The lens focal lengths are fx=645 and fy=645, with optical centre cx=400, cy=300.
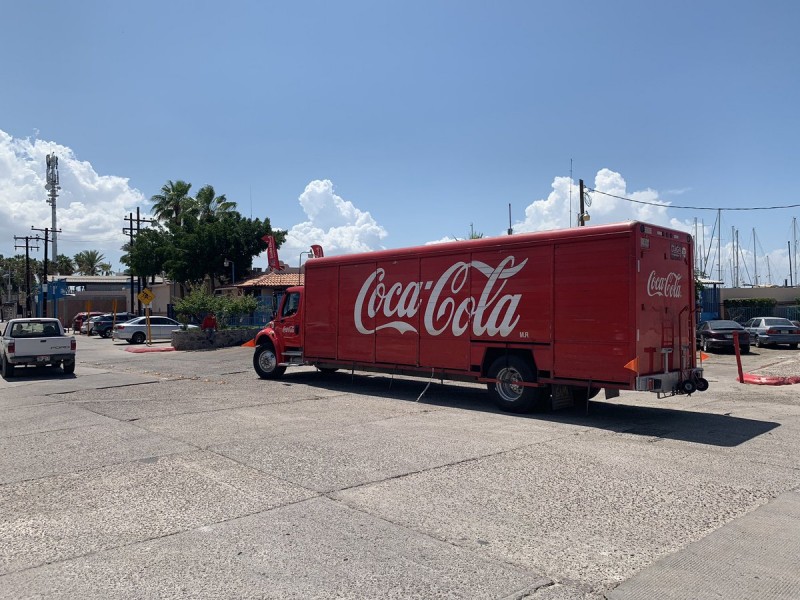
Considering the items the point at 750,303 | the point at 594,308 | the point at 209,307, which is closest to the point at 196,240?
the point at 209,307

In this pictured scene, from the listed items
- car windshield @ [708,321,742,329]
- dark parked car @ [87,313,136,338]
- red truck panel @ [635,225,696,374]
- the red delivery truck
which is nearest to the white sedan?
dark parked car @ [87,313,136,338]

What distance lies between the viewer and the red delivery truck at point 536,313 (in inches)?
392

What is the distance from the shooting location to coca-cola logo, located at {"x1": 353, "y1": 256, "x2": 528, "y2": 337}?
11.5m

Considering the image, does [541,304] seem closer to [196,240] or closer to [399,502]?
[399,502]

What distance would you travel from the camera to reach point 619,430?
32.2 ft


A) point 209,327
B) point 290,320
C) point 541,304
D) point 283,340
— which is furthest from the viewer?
point 209,327

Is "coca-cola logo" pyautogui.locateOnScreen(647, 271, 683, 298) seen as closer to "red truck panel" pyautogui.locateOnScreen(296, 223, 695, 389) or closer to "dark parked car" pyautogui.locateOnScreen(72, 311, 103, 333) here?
"red truck panel" pyautogui.locateOnScreen(296, 223, 695, 389)

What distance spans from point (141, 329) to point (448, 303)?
2753 centimetres

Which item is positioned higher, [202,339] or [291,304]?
[291,304]

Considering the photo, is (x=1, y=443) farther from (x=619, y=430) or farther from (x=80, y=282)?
(x=80, y=282)

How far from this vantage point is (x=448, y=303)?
40.9ft

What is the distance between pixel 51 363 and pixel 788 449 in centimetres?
1848

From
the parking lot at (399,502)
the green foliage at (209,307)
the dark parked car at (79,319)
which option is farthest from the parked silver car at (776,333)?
the dark parked car at (79,319)

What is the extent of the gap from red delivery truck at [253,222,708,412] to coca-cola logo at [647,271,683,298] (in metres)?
0.02
